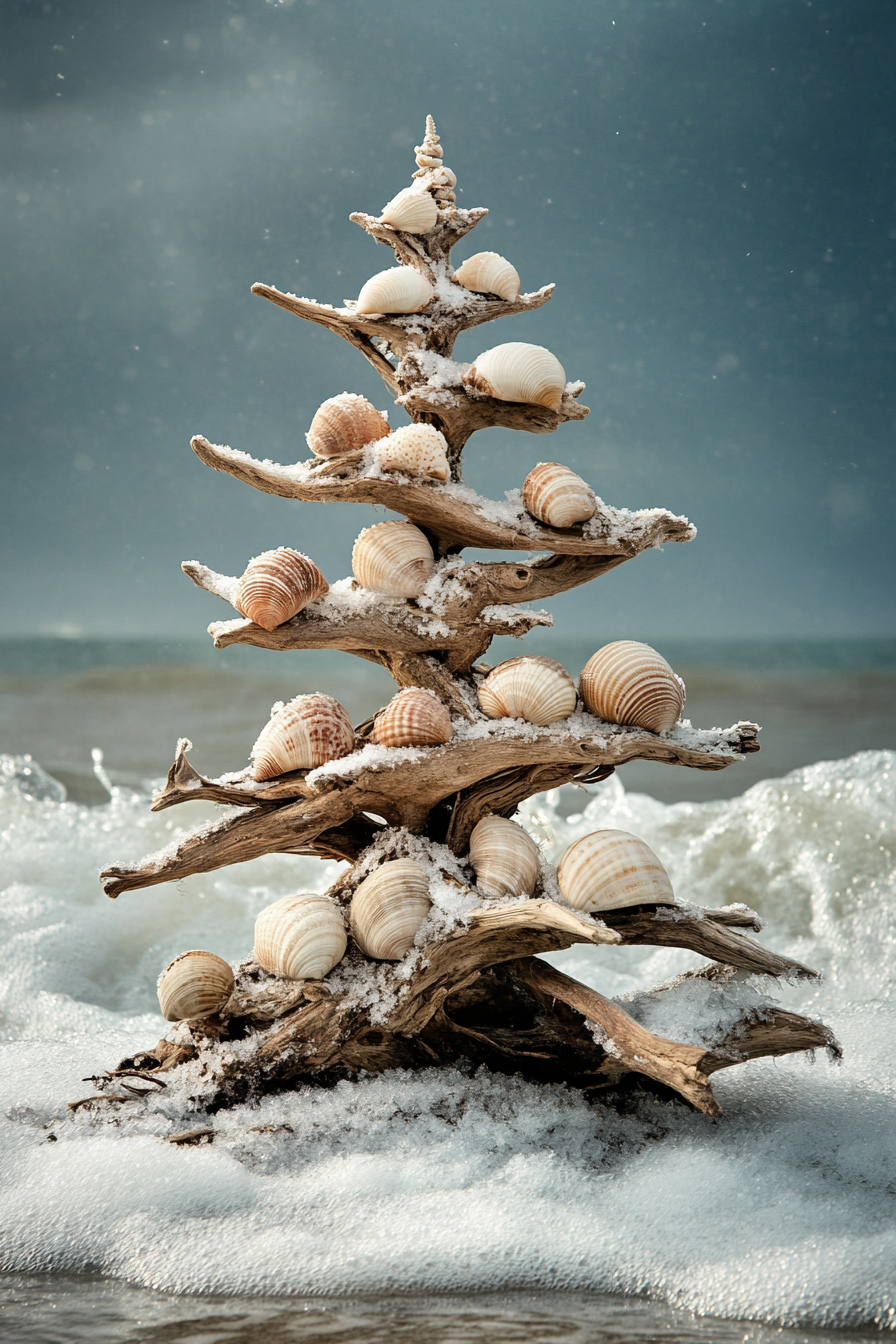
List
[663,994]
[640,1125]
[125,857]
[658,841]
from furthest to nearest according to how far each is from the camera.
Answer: [658,841] < [125,857] < [663,994] < [640,1125]

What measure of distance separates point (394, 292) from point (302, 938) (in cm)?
129

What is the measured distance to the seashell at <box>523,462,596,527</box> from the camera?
6.01 feet

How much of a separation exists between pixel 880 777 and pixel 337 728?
2.87m

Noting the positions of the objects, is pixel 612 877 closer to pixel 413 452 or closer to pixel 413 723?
pixel 413 723

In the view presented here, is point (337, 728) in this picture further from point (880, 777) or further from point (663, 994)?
point (880, 777)

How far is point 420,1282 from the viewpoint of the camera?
4.44 ft

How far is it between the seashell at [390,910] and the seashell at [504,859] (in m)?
0.12

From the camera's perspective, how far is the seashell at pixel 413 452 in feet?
6.06

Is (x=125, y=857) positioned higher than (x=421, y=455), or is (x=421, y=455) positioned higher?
(x=421, y=455)

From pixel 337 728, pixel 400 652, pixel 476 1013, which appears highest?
pixel 400 652

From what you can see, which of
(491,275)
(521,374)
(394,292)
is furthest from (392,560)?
(491,275)

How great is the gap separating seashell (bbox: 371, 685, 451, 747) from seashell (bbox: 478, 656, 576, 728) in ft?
0.37

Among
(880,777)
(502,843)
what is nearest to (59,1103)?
(502,843)

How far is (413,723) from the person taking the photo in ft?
5.91
